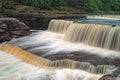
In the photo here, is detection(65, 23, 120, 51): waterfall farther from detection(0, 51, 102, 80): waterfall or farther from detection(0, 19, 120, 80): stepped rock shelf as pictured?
detection(0, 51, 102, 80): waterfall

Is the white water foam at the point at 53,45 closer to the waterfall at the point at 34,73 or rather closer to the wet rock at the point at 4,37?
the wet rock at the point at 4,37

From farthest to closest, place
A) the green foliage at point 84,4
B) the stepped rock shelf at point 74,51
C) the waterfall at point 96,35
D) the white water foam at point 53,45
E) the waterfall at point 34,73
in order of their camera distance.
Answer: the green foliage at point 84,4 → the waterfall at point 96,35 → the white water foam at point 53,45 → the stepped rock shelf at point 74,51 → the waterfall at point 34,73

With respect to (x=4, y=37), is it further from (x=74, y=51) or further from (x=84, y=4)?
(x=84, y=4)

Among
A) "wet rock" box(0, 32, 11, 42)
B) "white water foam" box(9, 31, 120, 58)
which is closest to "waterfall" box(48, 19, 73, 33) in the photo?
"white water foam" box(9, 31, 120, 58)

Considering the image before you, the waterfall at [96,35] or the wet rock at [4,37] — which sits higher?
the waterfall at [96,35]

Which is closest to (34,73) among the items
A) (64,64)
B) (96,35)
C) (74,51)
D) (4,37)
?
(64,64)

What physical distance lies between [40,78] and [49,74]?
53cm

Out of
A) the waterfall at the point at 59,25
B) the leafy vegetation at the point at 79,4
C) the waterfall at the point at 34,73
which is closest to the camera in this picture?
the waterfall at the point at 34,73

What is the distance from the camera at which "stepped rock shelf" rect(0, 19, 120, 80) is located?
45.1ft

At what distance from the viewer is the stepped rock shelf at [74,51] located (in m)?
13.7

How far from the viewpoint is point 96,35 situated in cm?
1984

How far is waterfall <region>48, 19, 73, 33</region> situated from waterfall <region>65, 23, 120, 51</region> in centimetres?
265

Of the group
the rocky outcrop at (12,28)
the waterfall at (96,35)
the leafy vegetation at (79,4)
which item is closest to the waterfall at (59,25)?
the waterfall at (96,35)

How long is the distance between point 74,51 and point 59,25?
8539mm
